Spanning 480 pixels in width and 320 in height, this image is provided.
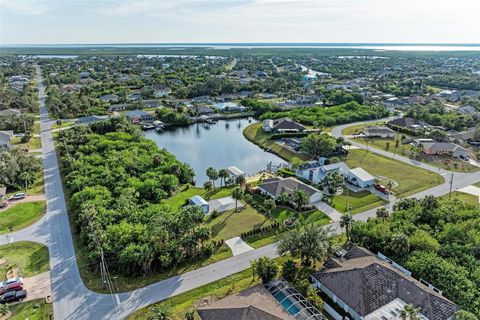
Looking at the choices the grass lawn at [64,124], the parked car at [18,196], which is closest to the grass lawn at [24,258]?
the parked car at [18,196]

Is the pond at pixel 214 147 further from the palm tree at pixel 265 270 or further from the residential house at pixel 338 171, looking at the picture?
the palm tree at pixel 265 270

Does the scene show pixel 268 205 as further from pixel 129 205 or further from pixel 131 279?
pixel 131 279

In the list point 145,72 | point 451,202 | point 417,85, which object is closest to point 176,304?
point 451,202

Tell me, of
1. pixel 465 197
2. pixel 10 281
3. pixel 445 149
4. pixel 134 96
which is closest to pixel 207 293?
pixel 10 281

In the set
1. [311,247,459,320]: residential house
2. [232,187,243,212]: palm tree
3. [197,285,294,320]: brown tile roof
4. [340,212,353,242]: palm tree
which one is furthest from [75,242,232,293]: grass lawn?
[340,212,353,242]: palm tree

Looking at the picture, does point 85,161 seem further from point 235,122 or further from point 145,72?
point 145,72

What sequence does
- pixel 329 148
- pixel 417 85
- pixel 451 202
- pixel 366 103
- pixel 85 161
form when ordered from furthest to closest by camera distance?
pixel 417 85, pixel 366 103, pixel 329 148, pixel 85 161, pixel 451 202

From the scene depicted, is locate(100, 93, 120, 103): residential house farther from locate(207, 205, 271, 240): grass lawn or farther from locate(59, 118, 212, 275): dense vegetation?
locate(207, 205, 271, 240): grass lawn
